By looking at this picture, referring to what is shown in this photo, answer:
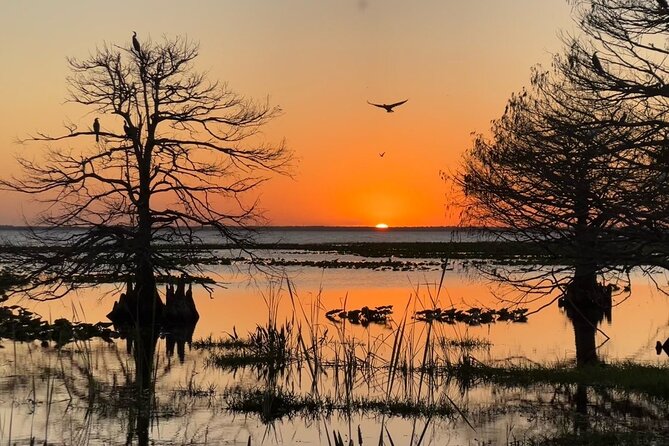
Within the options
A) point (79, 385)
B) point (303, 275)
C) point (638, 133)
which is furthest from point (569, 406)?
point (303, 275)

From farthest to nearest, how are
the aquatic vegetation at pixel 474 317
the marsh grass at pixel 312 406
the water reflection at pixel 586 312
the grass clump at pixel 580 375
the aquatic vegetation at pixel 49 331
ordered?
1. the aquatic vegetation at pixel 474 317
2. the aquatic vegetation at pixel 49 331
3. the water reflection at pixel 586 312
4. the grass clump at pixel 580 375
5. the marsh grass at pixel 312 406

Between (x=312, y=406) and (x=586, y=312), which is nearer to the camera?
(x=312, y=406)

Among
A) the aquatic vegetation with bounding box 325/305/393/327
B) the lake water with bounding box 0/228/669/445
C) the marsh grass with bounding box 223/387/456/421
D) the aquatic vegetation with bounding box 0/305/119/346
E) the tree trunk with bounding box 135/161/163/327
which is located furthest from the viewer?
the aquatic vegetation with bounding box 325/305/393/327

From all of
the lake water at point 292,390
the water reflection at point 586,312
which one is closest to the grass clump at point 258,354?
the lake water at point 292,390

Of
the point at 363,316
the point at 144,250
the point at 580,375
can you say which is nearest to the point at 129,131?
the point at 144,250

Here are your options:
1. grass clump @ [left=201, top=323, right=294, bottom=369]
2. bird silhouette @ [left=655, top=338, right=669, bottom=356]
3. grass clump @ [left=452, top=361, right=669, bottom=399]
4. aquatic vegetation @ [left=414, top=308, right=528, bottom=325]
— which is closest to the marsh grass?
grass clump @ [left=201, top=323, right=294, bottom=369]

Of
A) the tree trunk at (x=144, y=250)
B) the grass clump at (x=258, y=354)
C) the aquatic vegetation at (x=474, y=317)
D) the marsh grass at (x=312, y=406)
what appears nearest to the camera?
the marsh grass at (x=312, y=406)

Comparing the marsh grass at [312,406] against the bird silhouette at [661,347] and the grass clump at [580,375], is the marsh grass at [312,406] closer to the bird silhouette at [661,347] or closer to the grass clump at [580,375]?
the grass clump at [580,375]

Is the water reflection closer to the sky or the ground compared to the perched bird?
closer to the ground

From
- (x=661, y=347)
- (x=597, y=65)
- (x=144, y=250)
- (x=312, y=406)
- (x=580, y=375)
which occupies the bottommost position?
(x=312, y=406)

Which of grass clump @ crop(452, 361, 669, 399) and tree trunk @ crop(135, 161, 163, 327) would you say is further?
tree trunk @ crop(135, 161, 163, 327)

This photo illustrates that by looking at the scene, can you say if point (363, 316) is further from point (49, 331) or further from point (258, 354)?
point (49, 331)

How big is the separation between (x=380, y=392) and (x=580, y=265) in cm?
532

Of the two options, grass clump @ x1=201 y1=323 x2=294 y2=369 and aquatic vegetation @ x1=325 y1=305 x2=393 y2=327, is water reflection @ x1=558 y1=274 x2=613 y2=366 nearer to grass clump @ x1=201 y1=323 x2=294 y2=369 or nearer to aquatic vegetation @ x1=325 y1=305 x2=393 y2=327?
aquatic vegetation @ x1=325 y1=305 x2=393 y2=327
